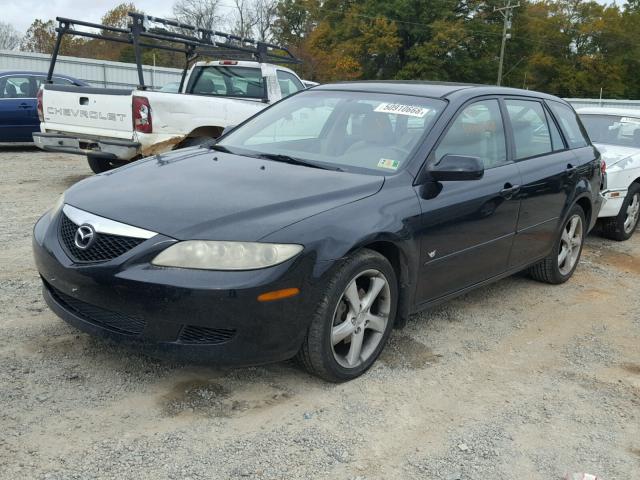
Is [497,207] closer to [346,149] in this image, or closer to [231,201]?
[346,149]

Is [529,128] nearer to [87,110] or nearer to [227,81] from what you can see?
[227,81]

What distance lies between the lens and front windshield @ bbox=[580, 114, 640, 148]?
7.91 metres

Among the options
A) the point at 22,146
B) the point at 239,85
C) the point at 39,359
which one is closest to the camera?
the point at 39,359

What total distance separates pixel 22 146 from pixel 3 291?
10075 millimetres

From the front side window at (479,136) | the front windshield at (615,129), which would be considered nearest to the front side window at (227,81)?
the front windshield at (615,129)

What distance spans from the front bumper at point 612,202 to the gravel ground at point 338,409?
296 centimetres

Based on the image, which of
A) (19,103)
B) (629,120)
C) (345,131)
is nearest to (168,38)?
(19,103)

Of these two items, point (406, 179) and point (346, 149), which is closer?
point (406, 179)

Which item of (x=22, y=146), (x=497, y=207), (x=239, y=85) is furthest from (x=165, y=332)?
(x=22, y=146)

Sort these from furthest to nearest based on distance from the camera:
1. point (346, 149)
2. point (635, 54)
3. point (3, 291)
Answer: point (635, 54), point (3, 291), point (346, 149)

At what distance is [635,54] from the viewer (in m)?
57.2

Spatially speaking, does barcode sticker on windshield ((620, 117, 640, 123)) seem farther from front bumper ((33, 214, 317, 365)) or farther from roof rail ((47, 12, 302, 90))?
front bumper ((33, 214, 317, 365))

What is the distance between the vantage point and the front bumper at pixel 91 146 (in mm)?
7430

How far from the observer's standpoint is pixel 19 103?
11.5 m
